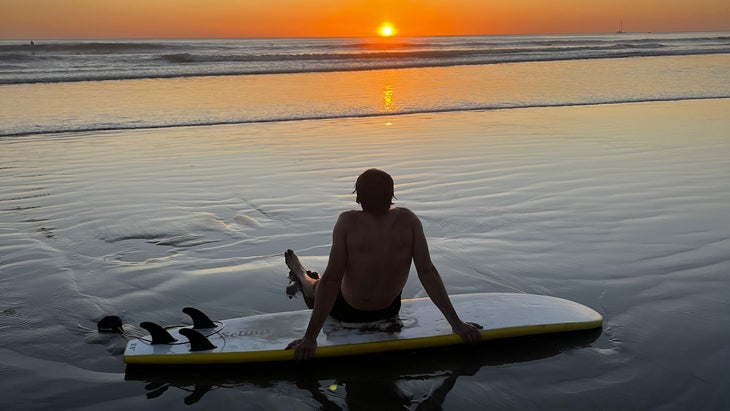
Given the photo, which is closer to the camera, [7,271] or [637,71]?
[7,271]

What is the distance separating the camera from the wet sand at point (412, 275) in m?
3.84

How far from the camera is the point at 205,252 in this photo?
20.6 feet

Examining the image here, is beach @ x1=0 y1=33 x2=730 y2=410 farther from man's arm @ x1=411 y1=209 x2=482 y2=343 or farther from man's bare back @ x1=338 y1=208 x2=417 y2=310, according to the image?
man's bare back @ x1=338 y1=208 x2=417 y2=310

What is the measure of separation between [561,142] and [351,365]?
27.7 feet

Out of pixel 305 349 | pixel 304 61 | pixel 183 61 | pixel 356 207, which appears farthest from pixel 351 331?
pixel 183 61

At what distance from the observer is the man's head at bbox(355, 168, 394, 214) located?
391 centimetres

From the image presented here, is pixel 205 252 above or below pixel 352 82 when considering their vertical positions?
below

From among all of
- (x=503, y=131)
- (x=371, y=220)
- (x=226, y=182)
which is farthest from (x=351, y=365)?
(x=503, y=131)

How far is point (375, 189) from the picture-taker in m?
3.92

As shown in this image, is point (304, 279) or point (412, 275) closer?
point (304, 279)

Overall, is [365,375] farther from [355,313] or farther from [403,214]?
[403,214]

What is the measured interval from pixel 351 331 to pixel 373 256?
1.82 ft

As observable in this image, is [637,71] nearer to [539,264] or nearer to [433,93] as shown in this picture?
[433,93]

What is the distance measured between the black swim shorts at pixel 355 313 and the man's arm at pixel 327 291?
31 centimetres
